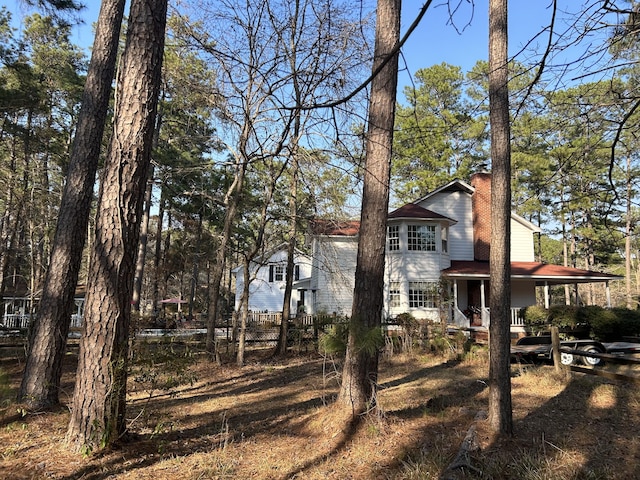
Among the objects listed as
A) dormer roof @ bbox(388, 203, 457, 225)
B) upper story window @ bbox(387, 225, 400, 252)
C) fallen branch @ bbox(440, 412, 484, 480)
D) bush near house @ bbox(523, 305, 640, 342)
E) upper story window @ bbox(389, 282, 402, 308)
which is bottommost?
fallen branch @ bbox(440, 412, 484, 480)

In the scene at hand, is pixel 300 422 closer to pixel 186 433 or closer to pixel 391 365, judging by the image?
pixel 186 433

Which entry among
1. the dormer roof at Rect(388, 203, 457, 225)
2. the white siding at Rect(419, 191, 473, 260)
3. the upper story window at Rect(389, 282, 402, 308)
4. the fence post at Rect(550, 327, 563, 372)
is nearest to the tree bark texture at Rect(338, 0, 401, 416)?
the fence post at Rect(550, 327, 563, 372)

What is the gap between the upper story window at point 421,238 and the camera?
1988 centimetres

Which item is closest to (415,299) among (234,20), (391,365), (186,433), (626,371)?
(391,365)

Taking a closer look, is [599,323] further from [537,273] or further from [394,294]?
[394,294]

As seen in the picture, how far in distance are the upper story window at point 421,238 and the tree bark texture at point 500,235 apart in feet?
46.6

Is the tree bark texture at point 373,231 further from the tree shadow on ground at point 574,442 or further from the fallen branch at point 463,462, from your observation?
the tree shadow on ground at point 574,442

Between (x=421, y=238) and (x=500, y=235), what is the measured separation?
47.7 ft

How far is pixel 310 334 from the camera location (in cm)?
1576

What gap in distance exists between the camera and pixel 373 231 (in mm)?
5605

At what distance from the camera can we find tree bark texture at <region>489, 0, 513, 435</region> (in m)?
5.19

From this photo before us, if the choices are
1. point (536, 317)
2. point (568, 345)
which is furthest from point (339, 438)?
point (536, 317)

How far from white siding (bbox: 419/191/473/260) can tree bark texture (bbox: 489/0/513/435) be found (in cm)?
1657

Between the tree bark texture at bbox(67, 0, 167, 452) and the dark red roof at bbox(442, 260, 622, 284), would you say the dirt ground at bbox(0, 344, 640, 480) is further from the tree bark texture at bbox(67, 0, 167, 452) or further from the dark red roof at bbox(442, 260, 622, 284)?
the dark red roof at bbox(442, 260, 622, 284)
